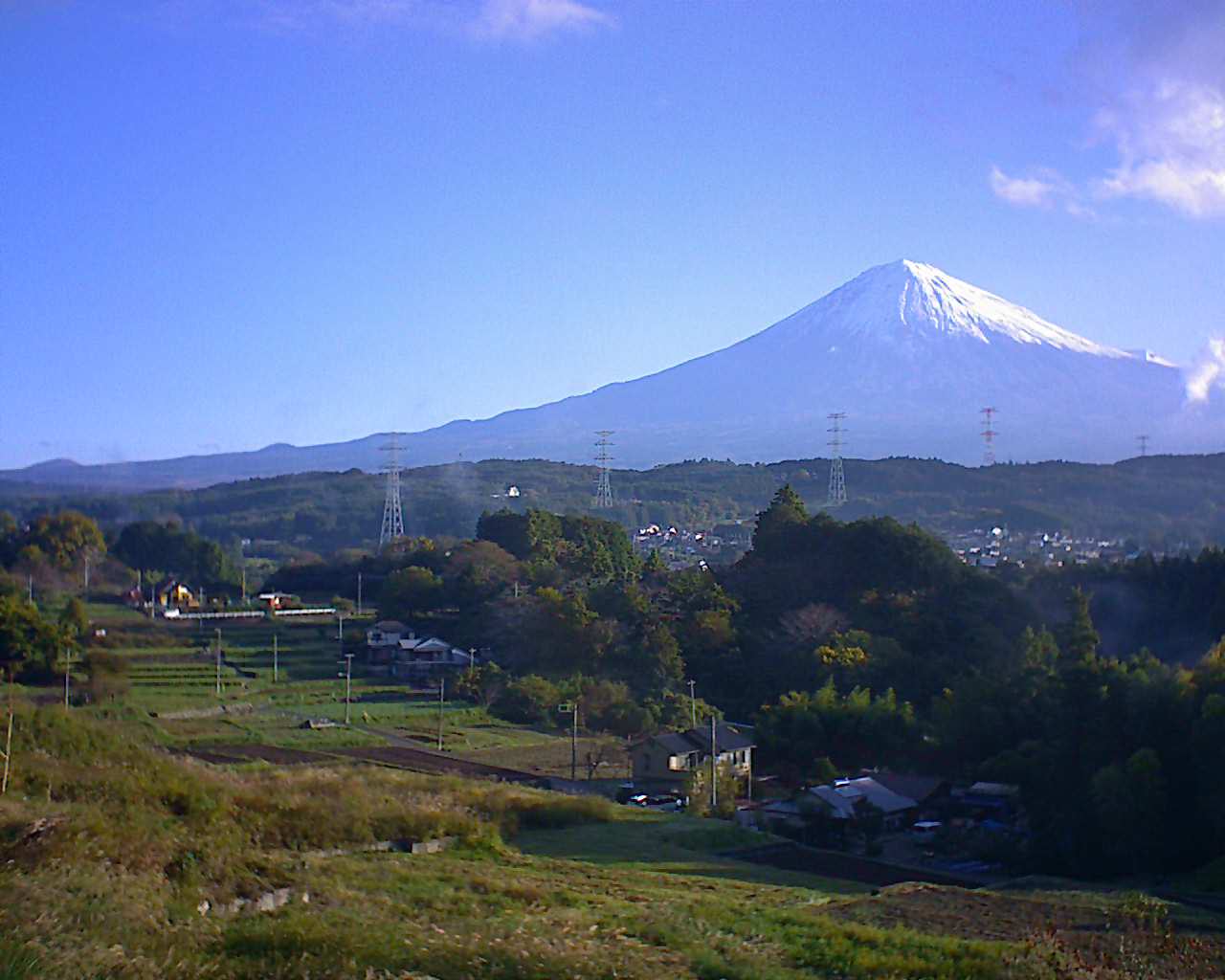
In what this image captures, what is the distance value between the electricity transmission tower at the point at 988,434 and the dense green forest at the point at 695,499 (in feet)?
5.47

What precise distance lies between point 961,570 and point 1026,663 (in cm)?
383

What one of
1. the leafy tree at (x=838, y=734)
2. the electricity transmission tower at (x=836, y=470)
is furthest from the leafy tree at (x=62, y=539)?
the electricity transmission tower at (x=836, y=470)

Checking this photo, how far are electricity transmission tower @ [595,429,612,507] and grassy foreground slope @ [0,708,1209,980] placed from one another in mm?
29850

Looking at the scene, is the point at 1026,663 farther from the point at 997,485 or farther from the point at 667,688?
the point at 997,485

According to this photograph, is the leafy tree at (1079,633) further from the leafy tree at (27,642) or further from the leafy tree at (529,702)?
the leafy tree at (27,642)

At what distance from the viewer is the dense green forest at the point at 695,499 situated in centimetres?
2720

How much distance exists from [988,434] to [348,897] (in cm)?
3491

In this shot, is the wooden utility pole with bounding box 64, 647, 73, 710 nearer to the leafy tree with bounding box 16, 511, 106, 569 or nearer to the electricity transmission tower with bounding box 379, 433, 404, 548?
the leafy tree with bounding box 16, 511, 106, 569

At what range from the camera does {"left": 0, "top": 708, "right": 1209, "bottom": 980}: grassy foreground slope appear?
13.8 ft

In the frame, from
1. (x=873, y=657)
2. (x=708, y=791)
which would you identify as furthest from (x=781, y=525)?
(x=708, y=791)

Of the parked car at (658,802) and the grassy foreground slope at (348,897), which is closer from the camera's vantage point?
the grassy foreground slope at (348,897)

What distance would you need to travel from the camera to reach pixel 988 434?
38406mm

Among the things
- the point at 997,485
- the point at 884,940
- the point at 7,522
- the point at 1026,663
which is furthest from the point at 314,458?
the point at 884,940

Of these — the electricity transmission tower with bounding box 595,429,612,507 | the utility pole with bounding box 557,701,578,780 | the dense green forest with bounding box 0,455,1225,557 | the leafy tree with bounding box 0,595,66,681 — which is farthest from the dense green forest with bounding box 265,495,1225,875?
the electricity transmission tower with bounding box 595,429,612,507
